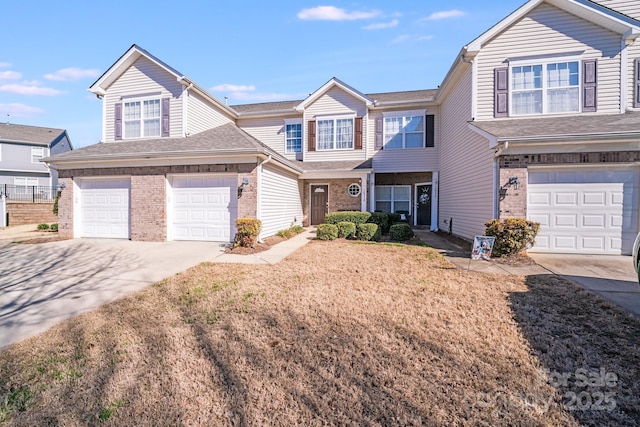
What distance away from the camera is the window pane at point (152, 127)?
1192 cm

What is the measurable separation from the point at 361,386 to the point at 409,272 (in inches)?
165

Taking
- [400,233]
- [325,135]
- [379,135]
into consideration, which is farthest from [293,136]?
[400,233]

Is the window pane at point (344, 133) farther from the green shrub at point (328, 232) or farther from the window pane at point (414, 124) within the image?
the green shrub at point (328, 232)

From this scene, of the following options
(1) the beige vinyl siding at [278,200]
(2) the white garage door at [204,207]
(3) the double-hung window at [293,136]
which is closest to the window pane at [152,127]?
(2) the white garage door at [204,207]

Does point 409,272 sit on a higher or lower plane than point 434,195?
lower

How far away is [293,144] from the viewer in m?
15.4

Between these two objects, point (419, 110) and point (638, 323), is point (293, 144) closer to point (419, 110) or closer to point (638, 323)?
point (419, 110)

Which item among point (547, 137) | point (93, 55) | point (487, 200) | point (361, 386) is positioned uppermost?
point (93, 55)

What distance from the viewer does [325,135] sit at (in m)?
14.6

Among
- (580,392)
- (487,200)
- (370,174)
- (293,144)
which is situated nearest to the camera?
(580,392)

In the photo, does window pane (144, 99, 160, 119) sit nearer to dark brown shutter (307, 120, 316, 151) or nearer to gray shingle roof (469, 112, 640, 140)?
dark brown shutter (307, 120, 316, 151)

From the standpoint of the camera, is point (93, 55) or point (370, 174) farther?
point (370, 174)

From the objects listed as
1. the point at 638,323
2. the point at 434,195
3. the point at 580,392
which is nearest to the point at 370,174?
the point at 434,195

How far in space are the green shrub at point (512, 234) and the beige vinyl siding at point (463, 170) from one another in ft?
3.20
